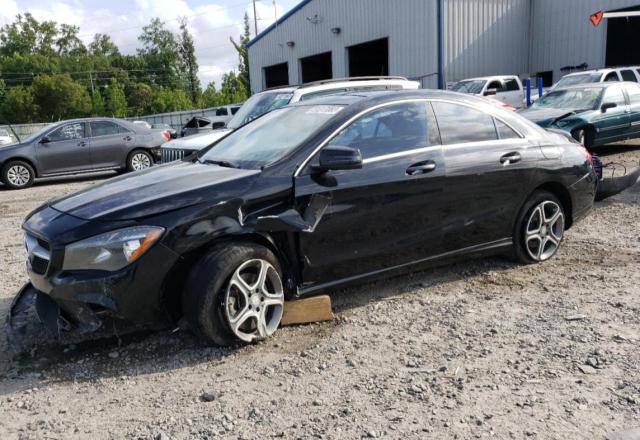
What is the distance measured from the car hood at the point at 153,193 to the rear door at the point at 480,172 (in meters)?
1.67

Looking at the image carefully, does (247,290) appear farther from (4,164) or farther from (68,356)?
(4,164)

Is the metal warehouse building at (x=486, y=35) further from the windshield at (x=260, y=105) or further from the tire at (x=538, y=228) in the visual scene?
the tire at (x=538, y=228)

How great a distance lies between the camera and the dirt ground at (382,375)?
3.02 metres

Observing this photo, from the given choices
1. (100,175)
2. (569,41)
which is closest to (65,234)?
(100,175)

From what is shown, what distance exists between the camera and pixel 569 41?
25.3 metres

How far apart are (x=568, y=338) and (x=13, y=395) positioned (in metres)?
3.45

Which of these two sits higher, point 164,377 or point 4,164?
point 4,164

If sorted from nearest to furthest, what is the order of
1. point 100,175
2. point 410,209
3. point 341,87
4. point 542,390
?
point 542,390 < point 410,209 < point 341,87 < point 100,175

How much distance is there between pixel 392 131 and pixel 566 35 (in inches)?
954

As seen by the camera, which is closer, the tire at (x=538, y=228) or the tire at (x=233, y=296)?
the tire at (x=233, y=296)

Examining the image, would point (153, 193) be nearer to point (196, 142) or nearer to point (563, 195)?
point (563, 195)

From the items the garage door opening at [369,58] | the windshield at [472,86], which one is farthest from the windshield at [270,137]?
the garage door opening at [369,58]

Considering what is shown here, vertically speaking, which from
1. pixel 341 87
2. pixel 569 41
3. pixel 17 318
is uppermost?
pixel 569 41

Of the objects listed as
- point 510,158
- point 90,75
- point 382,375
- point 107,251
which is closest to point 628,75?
point 510,158
